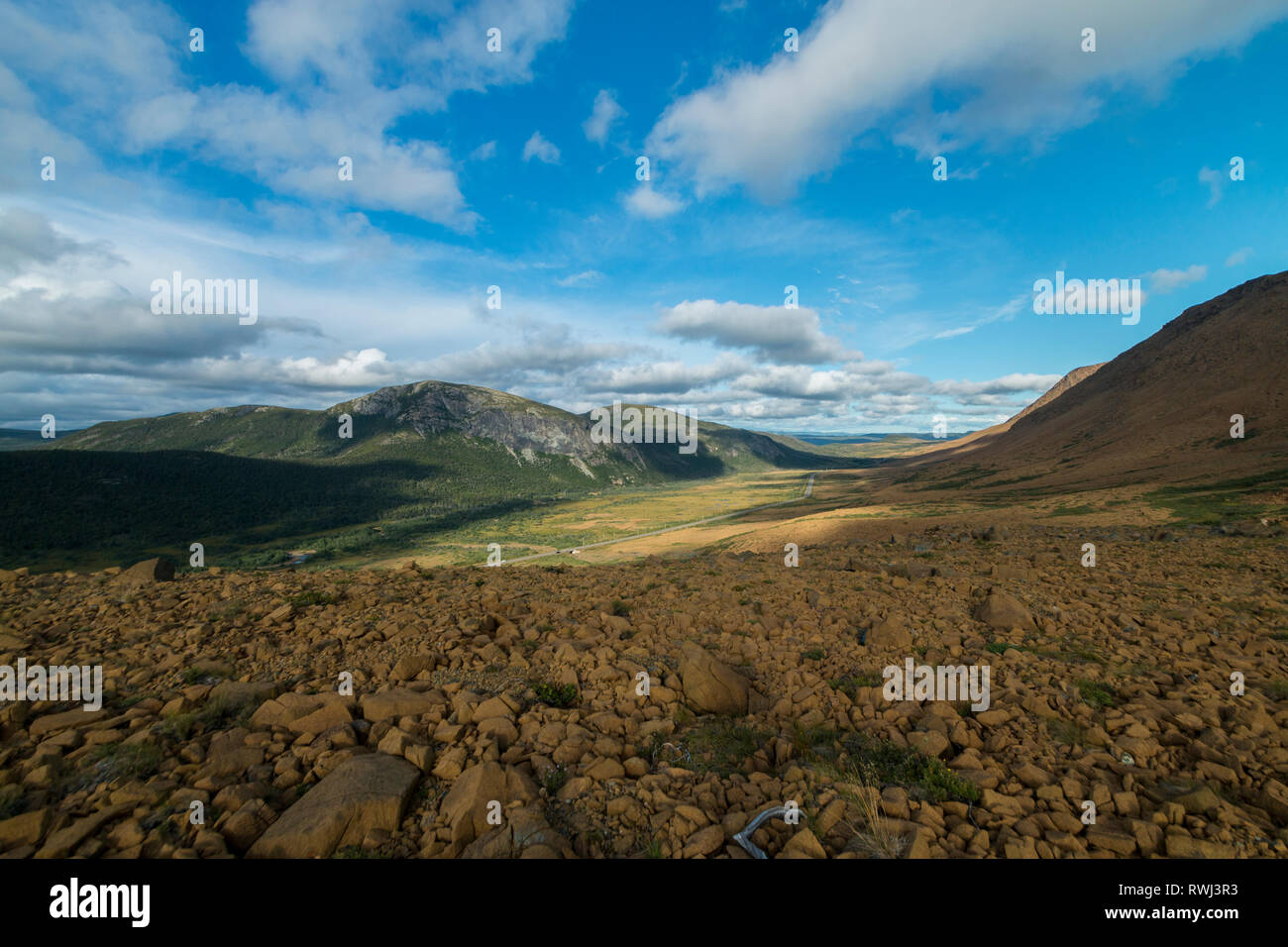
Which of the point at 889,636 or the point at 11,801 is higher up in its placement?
the point at 11,801

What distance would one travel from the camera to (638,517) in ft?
352

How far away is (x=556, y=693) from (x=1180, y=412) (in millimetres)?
96786

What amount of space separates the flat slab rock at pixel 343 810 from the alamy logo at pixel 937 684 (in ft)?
20.1

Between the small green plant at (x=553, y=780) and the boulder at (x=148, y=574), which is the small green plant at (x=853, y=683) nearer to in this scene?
the small green plant at (x=553, y=780)

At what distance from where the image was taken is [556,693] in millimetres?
6473

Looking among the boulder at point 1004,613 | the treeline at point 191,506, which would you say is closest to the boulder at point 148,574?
the boulder at point 1004,613

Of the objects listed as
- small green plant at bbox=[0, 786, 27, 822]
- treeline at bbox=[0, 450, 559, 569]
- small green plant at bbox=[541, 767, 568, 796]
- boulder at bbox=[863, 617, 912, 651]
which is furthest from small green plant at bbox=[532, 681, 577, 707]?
treeline at bbox=[0, 450, 559, 569]

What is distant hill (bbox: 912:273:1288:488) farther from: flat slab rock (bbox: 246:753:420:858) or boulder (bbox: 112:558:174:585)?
boulder (bbox: 112:558:174:585)
